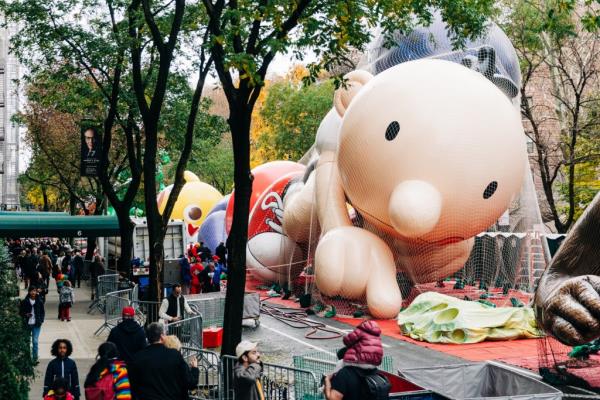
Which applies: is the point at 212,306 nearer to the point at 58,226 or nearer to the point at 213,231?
the point at 58,226

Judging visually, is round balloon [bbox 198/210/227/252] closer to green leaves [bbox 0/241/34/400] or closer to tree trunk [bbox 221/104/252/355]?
green leaves [bbox 0/241/34/400]

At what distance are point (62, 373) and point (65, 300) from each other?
11.5 m

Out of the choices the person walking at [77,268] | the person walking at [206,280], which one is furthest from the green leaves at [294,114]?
the person walking at [206,280]

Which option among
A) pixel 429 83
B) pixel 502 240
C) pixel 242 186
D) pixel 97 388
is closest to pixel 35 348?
pixel 242 186

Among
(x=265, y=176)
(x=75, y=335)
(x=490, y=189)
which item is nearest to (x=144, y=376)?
(x=490, y=189)

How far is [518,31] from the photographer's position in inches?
1086

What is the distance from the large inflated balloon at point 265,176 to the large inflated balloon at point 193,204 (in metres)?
10.9

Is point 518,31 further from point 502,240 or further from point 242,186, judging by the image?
point 242,186

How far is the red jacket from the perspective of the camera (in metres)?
5.52

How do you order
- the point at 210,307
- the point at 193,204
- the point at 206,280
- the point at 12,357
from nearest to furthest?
the point at 12,357 < the point at 210,307 < the point at 206,280 < the point at 193,204

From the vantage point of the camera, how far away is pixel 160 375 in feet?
22.7

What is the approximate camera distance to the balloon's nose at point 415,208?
15.2m

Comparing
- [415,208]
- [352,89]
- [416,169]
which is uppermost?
[352,89]

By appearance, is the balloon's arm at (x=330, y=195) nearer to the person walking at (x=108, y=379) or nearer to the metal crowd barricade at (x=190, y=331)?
the metal crowd barricade at (x=190, y=331)
